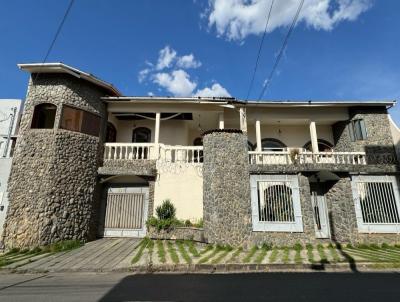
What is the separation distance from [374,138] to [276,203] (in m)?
6.54

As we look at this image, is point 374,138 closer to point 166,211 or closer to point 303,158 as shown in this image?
point 303,158

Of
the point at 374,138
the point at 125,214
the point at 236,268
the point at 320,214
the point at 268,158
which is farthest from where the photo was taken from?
the point at 374,138

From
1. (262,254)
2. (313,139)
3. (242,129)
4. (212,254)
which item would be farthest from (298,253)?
(313,139)

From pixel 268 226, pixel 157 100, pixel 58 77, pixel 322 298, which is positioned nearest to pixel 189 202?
pixel 268 226

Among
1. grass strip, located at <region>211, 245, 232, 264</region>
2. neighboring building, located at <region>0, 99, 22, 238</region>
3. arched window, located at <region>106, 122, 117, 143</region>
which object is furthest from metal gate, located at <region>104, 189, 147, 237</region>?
neighboring building, located at <region>0, 99, 22, 238</region>

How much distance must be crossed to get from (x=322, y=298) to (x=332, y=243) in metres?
6.95

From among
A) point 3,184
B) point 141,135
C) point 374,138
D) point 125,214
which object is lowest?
point 125,214

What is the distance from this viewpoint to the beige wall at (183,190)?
Result: 1116cm

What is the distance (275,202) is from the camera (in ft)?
34.2

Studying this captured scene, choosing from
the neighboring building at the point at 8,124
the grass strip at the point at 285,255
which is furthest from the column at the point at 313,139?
the neighboring building at the point at 8,124

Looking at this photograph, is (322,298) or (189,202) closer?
(322,298)

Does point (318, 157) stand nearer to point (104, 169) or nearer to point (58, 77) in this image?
point (104, 169)

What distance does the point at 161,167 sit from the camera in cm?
1176

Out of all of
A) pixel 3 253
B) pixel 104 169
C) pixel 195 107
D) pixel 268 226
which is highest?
pixel 195 107
